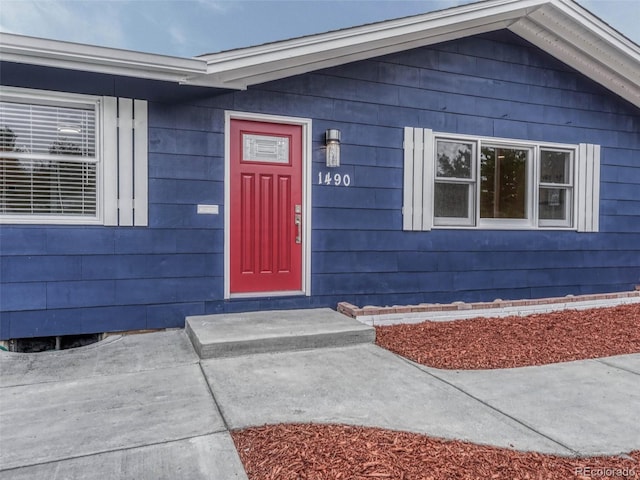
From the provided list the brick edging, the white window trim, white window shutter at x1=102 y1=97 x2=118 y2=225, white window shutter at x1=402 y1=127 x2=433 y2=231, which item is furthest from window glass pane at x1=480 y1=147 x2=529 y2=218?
the white window trim

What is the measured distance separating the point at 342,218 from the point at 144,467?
3.36 meters

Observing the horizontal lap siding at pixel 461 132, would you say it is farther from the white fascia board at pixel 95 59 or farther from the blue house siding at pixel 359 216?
the white fascia board at pixel 95 59

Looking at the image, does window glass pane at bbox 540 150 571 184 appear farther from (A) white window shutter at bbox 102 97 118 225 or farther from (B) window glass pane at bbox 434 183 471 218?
(A) white window shutter at bbox 102 97 118 225

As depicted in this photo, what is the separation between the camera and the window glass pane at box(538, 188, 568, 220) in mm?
5859

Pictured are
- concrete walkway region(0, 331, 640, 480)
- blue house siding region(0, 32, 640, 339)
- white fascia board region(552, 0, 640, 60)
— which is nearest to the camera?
concrete walkway region(0, 331, 640, 480)

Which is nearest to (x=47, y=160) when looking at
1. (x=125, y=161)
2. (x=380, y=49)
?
(x=125, y=161)

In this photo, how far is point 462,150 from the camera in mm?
5438

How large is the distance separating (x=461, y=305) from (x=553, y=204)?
2.14 metres

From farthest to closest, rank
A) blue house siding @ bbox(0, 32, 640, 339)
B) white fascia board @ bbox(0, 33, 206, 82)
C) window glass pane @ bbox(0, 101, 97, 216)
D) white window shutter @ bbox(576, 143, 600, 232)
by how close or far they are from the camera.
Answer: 1. white window shutter @ bbox(576, 143, 600, 232)
2. blue house siding @ bbox(0, 32, 640, 339)
3. window glass pane @ bbox(0, 101, 97, 216)
4. white fascia board @ bbox(0, 33, 206, 82)

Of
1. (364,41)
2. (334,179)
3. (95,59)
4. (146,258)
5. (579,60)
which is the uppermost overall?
(579,60)

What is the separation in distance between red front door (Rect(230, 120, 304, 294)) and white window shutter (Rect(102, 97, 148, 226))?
0.87 meters

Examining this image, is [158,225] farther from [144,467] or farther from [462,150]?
[462,150]

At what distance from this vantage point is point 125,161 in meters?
4.09

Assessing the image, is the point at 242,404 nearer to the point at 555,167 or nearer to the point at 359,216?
the point at 359,216
